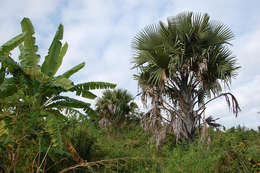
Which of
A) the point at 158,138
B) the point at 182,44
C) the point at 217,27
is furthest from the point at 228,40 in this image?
the point at 158,138

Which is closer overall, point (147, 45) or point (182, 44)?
point (182, 44)

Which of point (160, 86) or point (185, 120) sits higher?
point (160, 86)

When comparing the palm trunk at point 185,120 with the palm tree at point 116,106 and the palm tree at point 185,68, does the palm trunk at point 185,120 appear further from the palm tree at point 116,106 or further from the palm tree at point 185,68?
the palm tree at point 116,106

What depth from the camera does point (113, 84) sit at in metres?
6.84

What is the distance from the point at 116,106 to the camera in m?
13.7

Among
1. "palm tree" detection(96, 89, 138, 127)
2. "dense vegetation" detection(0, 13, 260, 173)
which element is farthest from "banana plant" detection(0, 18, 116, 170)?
"palm tree" detection(96, 89, 138, 127)

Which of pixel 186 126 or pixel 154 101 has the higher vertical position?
pixel 154 101

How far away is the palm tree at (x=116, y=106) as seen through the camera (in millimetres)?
13609

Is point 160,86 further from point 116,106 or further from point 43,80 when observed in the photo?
point 116,106

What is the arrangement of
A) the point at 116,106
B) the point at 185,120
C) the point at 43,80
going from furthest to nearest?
the point at 116,106 → the point at 185,120 → the point at 43,80

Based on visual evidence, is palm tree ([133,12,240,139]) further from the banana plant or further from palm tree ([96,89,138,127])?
palm tree ([96,89,138,127])

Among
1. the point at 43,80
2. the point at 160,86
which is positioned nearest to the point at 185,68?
the point at 160,86

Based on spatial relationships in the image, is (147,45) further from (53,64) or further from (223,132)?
(223,132)

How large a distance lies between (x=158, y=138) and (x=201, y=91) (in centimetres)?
249
